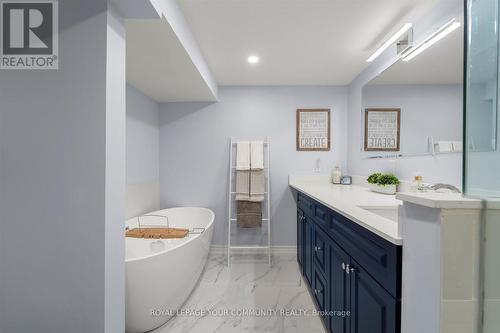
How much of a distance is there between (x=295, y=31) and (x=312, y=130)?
1426 millimetres

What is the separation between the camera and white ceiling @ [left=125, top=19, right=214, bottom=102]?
1.41 meters

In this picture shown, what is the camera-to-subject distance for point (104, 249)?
0.95 meters

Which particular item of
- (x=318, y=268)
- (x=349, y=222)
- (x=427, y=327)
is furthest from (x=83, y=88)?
(x=318, y=268)

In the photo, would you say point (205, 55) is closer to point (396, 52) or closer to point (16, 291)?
point (396, 52)

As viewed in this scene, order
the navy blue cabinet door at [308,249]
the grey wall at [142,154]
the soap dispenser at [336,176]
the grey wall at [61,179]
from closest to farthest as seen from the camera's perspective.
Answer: the grey wall at [61,179] → the navy blue cabinet door at [308,249] → the grey wall at [142,154] → the soap dispenser at [336,176]

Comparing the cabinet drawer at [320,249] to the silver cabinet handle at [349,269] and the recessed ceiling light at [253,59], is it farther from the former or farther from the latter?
the recessed ceiling light at [253,59]

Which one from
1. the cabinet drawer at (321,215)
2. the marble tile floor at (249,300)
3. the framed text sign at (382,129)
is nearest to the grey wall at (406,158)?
the framed text sign at (382,129)

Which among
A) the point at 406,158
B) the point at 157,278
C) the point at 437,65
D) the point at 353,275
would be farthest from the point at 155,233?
the point at 437,65

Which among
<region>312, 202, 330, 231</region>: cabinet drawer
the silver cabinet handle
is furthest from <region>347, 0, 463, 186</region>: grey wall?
the silver cabinet handle

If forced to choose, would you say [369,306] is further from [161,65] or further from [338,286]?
[161,65]

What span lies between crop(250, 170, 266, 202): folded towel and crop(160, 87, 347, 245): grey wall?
0.20m

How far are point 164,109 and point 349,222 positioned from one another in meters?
2.76

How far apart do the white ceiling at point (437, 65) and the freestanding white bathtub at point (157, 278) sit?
7.00 ft

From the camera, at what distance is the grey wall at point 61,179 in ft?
3.08
